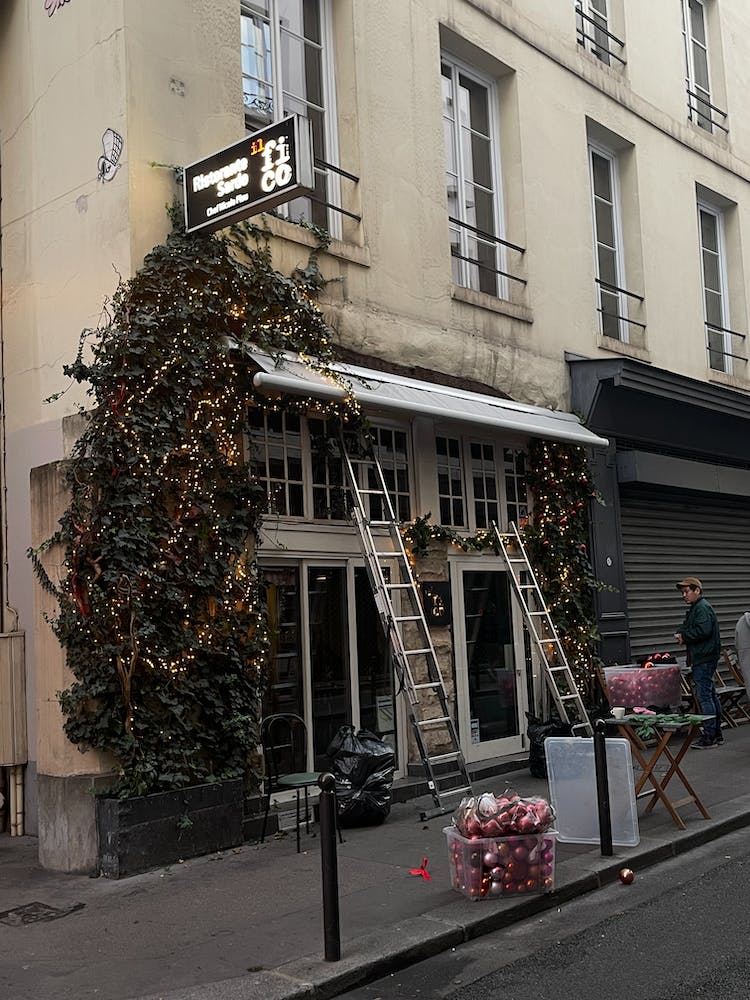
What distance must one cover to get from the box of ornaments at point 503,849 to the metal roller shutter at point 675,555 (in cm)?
702

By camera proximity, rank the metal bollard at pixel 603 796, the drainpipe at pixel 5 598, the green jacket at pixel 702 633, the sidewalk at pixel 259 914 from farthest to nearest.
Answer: the green jacket at pixel 702 633 → the drainpipe at pixel 5 598 → the metal bollard at pixel 603 796 → the sidewalk at pixel 259 914

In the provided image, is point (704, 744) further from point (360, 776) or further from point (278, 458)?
point (278, 458)

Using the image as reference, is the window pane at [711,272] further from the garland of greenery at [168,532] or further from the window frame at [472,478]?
the garland of greenery at [168,532]

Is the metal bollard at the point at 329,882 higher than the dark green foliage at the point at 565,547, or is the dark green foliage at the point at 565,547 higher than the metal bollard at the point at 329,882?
the dark green foliage at the point at 565,547

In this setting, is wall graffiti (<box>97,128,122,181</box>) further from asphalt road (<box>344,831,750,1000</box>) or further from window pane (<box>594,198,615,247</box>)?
window pane (<box>594,198,615,247</box>)

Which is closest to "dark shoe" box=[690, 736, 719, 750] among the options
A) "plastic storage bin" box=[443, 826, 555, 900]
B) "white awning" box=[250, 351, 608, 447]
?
"white awning" box=[250, 351, 608, 447]

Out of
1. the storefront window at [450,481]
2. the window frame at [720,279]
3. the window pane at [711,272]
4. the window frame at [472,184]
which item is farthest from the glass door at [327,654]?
the window pane at [711,272]

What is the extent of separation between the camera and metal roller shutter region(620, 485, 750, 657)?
13156 mm

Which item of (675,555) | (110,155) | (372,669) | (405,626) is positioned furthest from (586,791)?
(675,555)

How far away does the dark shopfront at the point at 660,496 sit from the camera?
12234 mm

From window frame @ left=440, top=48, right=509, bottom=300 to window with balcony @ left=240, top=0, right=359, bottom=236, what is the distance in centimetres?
162

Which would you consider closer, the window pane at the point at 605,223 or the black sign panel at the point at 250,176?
the black sign panel at the point at 250,176

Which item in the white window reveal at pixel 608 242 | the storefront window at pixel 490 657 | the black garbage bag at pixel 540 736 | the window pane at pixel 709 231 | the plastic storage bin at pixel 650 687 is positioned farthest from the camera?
the window pane at pixel 709 231

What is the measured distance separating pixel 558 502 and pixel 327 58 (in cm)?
513
